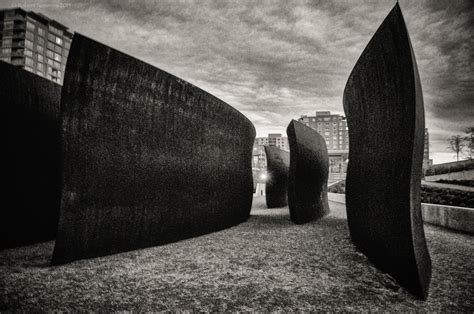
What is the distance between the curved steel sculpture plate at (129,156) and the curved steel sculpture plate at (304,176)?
8.52 feet

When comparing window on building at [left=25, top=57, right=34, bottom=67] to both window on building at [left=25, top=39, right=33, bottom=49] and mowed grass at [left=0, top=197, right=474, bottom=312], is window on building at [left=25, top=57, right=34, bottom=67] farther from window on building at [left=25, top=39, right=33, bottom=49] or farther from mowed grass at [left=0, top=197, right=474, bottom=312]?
mowed grass at [left=0, top=197, right=474, bottom=312]

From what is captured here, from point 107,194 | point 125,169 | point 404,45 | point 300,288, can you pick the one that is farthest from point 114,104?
point 404,45

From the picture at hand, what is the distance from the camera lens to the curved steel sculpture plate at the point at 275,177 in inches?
469

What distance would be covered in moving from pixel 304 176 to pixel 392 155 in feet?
15.6

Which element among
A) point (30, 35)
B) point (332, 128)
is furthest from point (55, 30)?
point (332, 128)

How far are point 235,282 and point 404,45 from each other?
317 cm

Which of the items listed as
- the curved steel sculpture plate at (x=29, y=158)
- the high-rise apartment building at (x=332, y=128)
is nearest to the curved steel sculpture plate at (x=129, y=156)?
the curved steel sculpture plate at (x=29, y=158)

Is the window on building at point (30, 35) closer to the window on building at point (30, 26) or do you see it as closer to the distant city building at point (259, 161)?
the window on building at point (30, 26)

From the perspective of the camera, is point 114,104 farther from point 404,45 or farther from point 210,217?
point 404,45

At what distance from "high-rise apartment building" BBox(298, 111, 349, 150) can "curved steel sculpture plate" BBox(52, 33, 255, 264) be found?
110 metres

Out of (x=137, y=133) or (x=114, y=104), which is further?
(x=137, y=133)

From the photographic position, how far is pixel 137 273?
3.28m

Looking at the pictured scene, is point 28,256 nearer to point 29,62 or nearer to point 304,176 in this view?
point 304,176

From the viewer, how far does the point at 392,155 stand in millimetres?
3225
